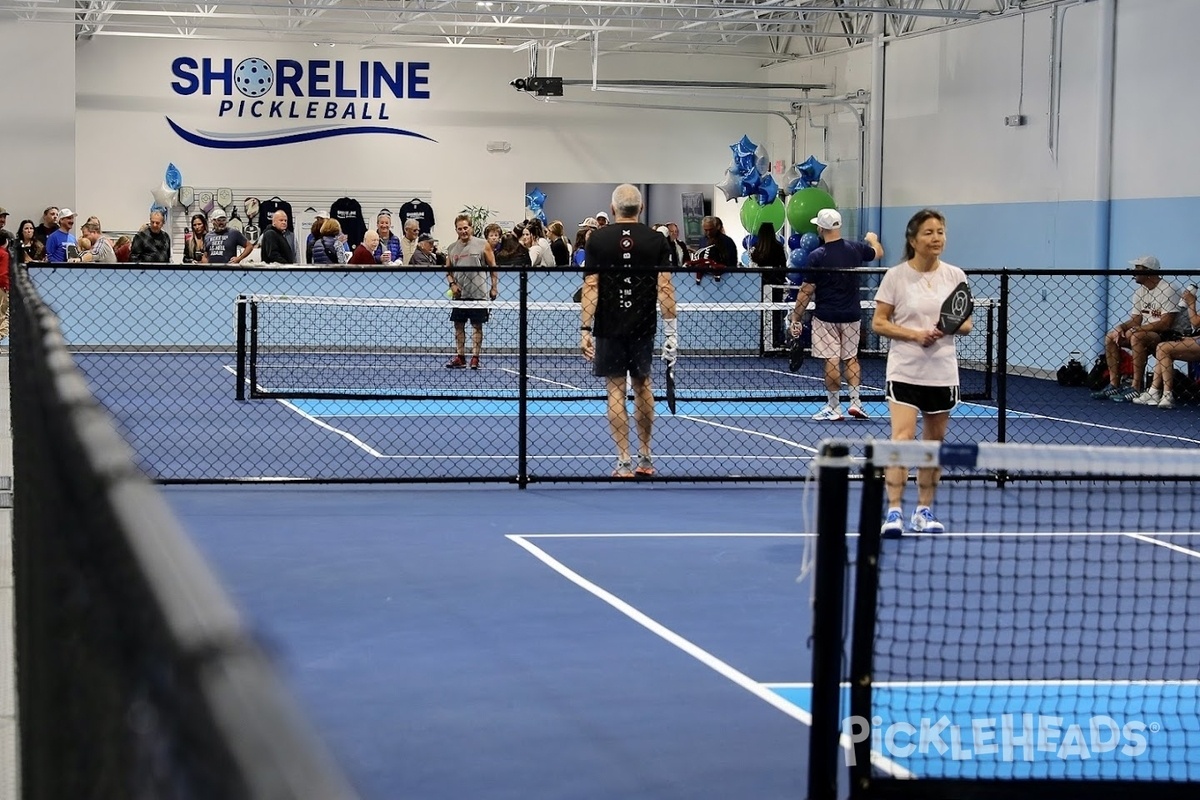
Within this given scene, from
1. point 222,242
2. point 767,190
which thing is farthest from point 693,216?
point 222,242

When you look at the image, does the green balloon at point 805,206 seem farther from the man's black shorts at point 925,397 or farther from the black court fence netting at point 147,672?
the black court fence netting at point 147,672

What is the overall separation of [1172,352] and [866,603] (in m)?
12.8

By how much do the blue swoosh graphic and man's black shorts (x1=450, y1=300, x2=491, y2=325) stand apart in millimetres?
10862

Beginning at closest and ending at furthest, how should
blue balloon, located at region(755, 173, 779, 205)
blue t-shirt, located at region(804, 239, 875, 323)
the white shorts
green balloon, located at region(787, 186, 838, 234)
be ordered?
blue t-shirt, located at region(804, 239, 875, 323) → the white shorts → green balloon, located at region(787, 186, 838, 234) → blue balloon, located at region(755, 173, 779, 205)

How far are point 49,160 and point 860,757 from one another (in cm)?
2269

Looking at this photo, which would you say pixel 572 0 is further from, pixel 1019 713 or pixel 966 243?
pixel 1019 713

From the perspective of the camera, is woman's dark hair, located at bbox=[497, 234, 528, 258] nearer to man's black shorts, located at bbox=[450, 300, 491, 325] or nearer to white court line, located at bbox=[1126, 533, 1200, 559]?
man's black shorts, located at bbox=[450, 300, 491, 325]

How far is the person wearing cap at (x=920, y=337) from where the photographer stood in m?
7.78

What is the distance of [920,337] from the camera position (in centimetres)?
774

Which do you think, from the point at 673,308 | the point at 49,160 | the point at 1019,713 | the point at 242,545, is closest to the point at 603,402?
the point at 673,308

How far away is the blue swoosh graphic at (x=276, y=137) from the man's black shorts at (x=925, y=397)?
75.1 feet

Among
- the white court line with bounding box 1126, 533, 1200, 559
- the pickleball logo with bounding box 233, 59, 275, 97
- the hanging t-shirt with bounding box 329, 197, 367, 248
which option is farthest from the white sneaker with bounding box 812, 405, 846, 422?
the pickleball logo with bounding box 233, 59, 275, 97

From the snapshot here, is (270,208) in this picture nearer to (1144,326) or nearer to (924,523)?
(1144,326)

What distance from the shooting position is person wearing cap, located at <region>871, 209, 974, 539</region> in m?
7.78
